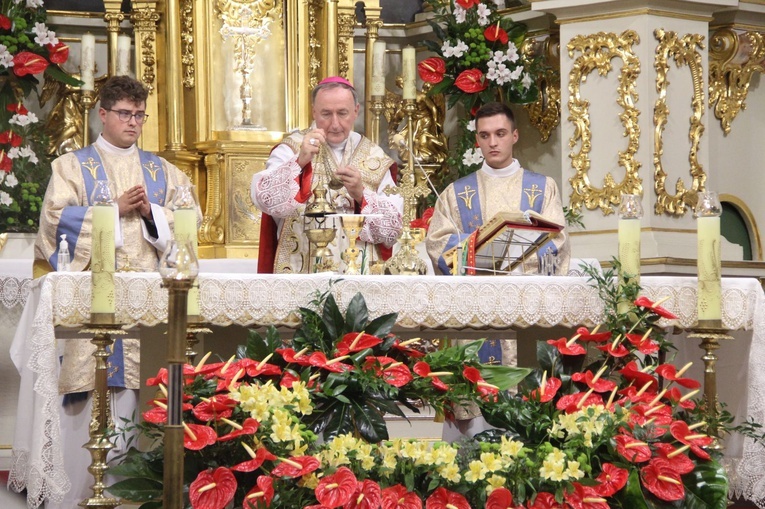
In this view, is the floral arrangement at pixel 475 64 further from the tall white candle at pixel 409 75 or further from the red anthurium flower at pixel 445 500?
the red anthurium flower at pixel 445 500

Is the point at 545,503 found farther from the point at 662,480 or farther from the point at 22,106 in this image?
the point at 22,106

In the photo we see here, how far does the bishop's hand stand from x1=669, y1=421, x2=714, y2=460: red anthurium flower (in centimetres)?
169

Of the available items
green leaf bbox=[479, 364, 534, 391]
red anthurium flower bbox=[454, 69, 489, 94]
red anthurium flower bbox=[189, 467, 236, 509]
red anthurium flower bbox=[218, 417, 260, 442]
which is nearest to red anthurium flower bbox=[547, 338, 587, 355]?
green leaf bbox=[479, 364, 534, 391]

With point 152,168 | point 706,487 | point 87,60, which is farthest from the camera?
point 87,60

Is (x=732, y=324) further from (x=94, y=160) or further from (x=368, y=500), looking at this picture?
(x=94, y=160)

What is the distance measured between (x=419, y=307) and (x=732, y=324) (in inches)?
41.4

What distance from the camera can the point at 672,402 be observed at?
15.2 ft

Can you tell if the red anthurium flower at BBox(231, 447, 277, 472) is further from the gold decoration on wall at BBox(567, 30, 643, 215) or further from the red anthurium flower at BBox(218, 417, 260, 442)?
the gold decoration on wall at BBox(567, 30, 643, 215)

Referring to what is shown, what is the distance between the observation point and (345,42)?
8070 mm

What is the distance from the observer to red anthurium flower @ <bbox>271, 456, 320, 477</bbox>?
159 inches

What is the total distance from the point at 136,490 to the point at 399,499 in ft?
2.54

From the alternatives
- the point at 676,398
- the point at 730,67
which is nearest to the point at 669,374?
the point at 676,398

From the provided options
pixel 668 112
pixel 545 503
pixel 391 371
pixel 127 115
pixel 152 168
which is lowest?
pixel 545 503

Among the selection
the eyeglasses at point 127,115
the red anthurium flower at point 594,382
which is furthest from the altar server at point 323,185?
the red anthurium flower at point 594,382
